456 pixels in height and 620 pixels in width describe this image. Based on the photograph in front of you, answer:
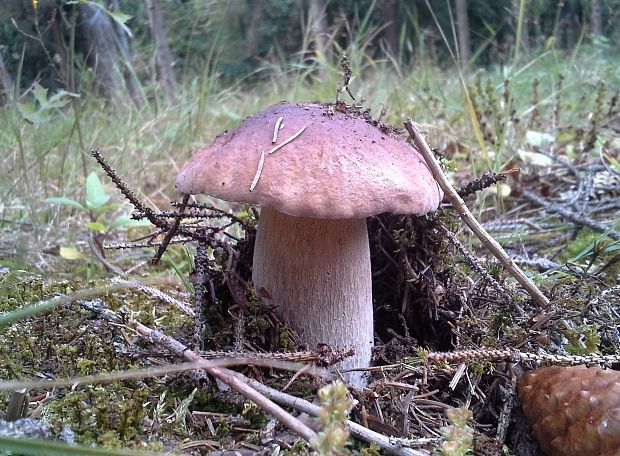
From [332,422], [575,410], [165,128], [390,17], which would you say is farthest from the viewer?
[390,17]

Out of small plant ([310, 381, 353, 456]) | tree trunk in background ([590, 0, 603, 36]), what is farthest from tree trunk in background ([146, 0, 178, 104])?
tree trunk in background ([590, 0, 603, 36])

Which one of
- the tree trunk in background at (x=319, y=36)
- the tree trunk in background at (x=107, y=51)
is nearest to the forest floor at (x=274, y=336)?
the tree trunk in background at (x=107, y=51)

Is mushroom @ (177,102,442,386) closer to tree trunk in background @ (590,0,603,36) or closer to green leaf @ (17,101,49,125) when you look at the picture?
green leaf @ (17,101,49,125)

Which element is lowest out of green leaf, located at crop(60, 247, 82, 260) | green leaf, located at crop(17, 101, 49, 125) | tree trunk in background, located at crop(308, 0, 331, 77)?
green leaf, located at crop(60, 247, 82, 260)

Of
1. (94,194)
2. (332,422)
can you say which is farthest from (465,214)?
(94,194)

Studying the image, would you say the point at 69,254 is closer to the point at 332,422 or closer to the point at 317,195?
the point at 317,195

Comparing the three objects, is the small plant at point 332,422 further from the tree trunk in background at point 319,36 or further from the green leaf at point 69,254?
the tree trunk in background at point 319,36
